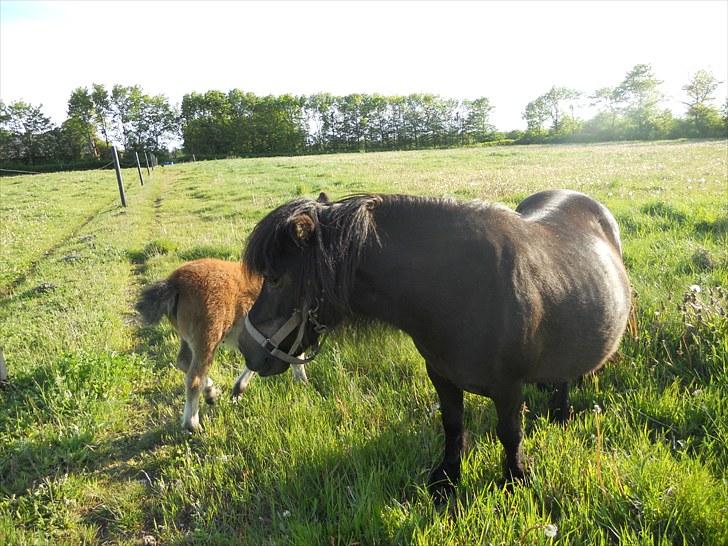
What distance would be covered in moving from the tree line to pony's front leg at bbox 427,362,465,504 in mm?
70733

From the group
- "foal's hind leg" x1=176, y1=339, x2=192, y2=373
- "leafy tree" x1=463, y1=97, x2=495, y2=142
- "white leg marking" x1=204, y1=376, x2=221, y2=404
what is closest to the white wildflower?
"white leg marking" x1=204, y1=376, x2=221, y2=404

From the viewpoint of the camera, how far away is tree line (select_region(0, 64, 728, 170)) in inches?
2677

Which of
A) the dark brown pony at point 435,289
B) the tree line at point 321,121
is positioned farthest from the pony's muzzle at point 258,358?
the tree line at point 321,121

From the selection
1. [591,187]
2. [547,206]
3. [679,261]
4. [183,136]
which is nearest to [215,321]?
[547,206]

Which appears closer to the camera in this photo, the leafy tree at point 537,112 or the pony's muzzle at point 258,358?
the pony's muzzle at point 258,358

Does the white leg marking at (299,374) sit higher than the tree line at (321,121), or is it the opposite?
the tree line at (321,121)

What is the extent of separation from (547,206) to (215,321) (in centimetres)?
303

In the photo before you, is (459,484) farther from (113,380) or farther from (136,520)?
(113,380)

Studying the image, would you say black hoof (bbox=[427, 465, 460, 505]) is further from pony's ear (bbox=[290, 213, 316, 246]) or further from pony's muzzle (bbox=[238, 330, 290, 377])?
pony's ear (bbox=[290, 213, 316, 246])

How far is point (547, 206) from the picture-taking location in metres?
3.58

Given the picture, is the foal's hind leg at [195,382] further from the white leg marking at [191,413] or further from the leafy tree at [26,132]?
the leafy tree at [26,132]

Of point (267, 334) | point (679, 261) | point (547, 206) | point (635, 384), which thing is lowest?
point (635, 384)

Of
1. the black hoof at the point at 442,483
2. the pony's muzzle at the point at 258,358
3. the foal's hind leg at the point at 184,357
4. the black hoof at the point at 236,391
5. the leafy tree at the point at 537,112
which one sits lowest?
the black hoof at the point at 442,483

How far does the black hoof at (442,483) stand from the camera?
251 centimetres
